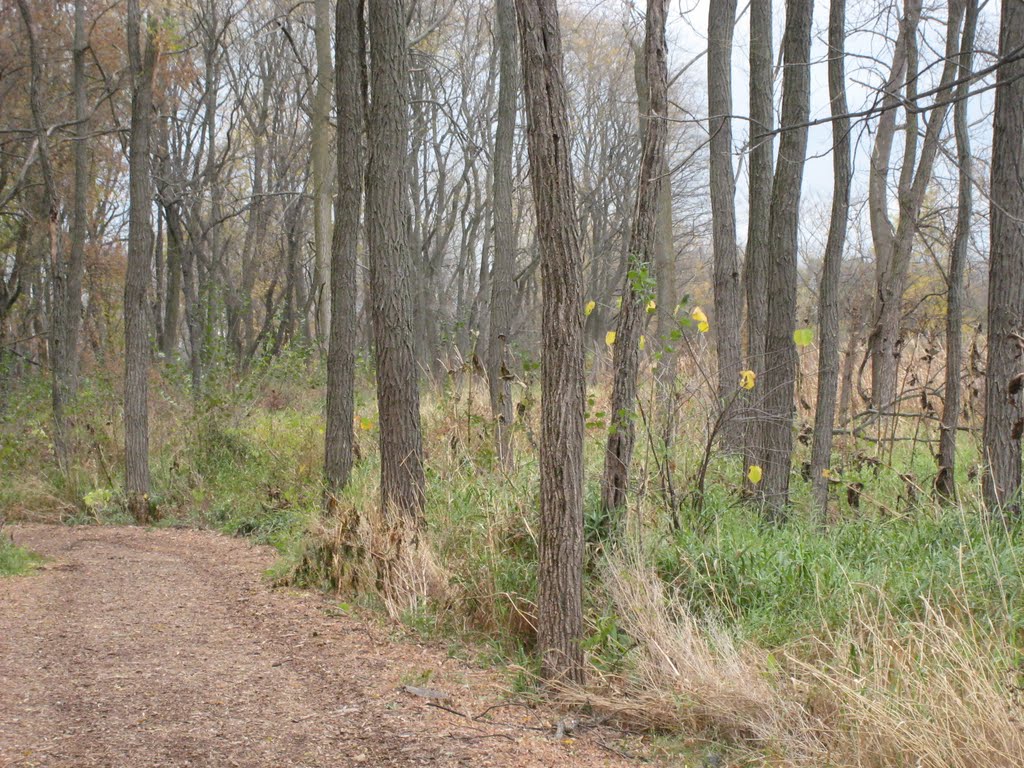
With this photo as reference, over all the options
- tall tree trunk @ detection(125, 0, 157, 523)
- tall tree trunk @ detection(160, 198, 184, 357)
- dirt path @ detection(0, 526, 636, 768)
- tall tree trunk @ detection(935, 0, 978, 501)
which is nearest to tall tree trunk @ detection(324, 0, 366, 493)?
dirt path @ detection(0, 526, 636, 768)

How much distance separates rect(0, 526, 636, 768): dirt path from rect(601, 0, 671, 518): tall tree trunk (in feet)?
5.53

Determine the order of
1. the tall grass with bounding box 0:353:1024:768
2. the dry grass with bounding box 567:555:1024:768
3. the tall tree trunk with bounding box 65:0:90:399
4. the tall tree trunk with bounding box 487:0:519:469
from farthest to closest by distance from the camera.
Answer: the tall tree trunk with bounding box 65:0:90:399 → the tall tree trunk with bounding box 487:0:519:469 → the tall grass with bounding box 0:353:1024:768 → the dry grass with bounding box 567:555:1024:768

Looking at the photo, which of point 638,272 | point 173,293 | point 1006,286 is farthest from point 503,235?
point 173,293

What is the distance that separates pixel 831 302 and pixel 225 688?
559cm

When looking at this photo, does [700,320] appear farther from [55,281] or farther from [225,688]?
[55,281]

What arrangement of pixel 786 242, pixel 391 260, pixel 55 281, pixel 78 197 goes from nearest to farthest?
1. pixel 786 242
2. pixel 391 260
3. pixel 55 281
4. pixel 78 197

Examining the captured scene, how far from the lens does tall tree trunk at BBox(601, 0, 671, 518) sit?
18.7 ft

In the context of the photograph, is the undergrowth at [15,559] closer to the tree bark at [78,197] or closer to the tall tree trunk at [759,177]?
the tree bark at [78,197]

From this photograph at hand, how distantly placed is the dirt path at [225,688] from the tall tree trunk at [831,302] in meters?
3.59

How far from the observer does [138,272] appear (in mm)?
11383

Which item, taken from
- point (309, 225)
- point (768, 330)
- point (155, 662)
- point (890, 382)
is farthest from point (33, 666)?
point (309, 225)

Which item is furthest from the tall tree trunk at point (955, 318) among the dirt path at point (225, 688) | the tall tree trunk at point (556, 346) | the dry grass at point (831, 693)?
the dirt path at point (225, 688)

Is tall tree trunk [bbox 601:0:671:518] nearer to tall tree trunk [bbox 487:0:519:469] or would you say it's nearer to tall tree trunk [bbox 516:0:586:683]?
tall tree trunk [bbox 516:0:586:683]

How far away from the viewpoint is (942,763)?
351 centimetres
